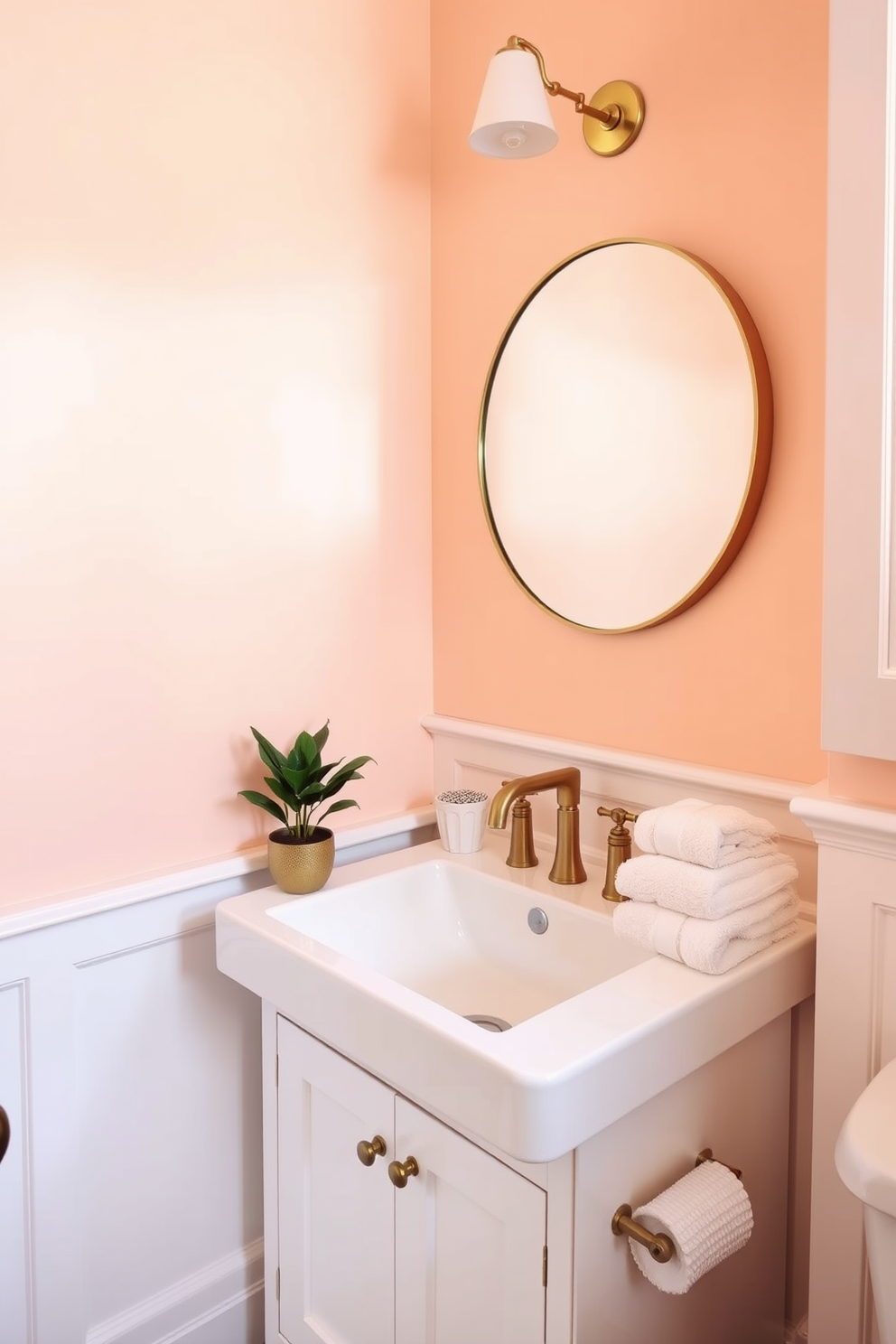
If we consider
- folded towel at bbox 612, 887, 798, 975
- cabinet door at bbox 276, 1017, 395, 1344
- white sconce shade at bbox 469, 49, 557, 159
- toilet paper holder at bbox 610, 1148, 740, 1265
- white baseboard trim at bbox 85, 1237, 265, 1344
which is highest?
white sconce shade at bbox 469, 49, 557, 159

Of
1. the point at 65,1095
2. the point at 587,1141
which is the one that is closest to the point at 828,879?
the point at 587,1141

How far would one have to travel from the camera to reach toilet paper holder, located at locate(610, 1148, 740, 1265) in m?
1.02

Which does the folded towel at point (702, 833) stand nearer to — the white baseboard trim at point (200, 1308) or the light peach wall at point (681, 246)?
the light peach wall at point (681, 246)

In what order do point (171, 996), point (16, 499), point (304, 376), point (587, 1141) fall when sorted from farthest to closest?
point (304, 376) → point (171, 996) → point (16, 499) → point (587, 1141)

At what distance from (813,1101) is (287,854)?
2.62ft

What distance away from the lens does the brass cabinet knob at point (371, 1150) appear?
1229 millimetres

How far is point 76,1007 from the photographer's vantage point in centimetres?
141

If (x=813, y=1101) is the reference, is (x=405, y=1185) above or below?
below

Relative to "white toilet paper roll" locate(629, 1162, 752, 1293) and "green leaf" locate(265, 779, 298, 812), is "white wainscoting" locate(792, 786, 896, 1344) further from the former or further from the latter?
"green leaf" locate(265, 779, 298, 812)

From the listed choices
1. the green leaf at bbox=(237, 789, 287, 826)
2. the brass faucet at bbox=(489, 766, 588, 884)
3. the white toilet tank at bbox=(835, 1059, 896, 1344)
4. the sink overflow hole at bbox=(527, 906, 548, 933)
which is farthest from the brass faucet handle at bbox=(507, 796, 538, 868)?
the white toilet tank at bbox=(835, 1059, 896, 1344)

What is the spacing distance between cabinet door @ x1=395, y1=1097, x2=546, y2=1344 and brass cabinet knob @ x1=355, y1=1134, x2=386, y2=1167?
0.03 m

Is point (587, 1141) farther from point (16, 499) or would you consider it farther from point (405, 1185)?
point (16, 499)

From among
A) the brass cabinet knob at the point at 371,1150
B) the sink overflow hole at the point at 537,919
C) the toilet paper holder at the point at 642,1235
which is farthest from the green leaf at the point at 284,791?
the toilet paper holder at the point at 642,1235

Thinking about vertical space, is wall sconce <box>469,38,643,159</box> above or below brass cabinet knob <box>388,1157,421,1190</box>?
above
